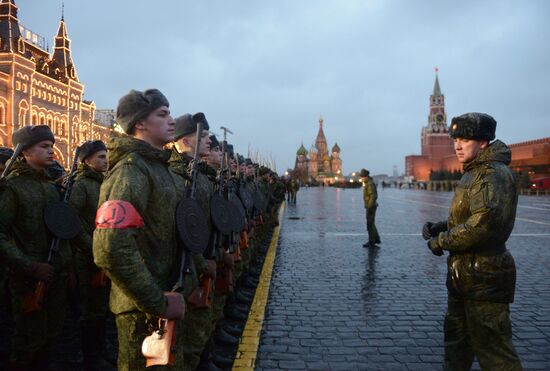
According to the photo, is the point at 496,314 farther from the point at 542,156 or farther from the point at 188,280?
the point at 542,156

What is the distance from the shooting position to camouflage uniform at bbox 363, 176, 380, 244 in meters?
11.1

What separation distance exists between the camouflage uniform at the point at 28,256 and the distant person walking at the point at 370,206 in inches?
325

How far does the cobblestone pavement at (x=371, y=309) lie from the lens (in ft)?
14.1

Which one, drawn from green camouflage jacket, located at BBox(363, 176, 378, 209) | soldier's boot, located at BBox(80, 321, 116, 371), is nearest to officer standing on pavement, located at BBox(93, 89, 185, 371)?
soldier's boot, located at BBox(80, 321, 116, 371)

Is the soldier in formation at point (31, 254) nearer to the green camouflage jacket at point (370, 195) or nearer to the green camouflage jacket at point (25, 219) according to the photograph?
the green camouflage jacket at point (25, 219)

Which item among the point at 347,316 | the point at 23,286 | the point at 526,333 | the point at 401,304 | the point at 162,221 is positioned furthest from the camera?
the point at 401,304

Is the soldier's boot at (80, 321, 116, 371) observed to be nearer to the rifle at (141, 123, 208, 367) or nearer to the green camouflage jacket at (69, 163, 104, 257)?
the green camouflage jacket at (69, 163, 104, 257)

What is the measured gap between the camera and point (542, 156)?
202 ft

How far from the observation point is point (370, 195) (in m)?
11.7

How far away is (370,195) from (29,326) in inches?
366

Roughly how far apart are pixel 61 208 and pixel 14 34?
202 feet

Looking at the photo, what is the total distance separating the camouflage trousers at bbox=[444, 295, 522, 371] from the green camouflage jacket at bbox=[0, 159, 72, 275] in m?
3.38

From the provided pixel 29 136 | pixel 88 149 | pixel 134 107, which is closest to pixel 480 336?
pixel 134 107

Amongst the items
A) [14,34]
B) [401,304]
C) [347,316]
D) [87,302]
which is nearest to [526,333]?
Answer: [401,304]
